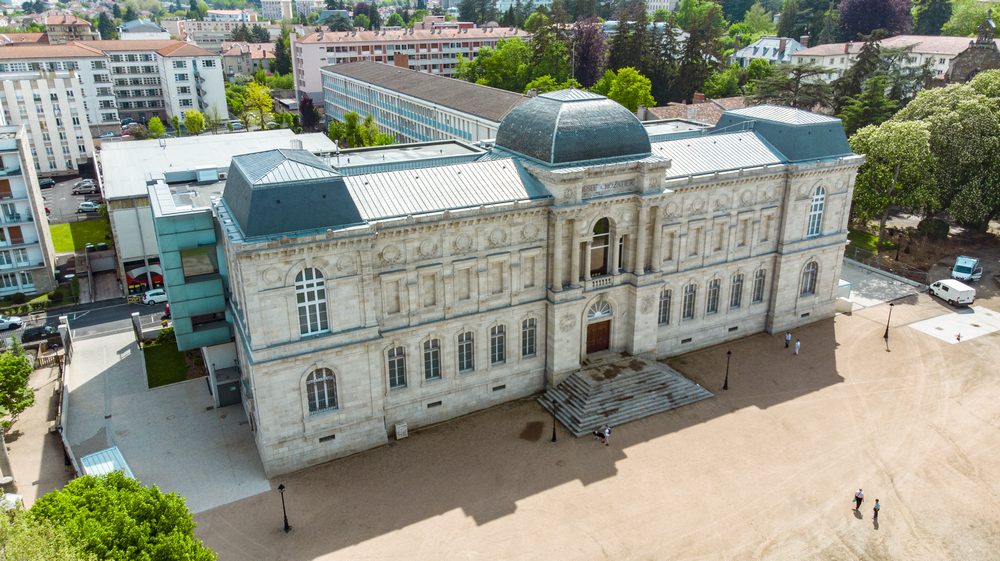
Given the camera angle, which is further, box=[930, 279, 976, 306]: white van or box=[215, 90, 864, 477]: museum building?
box=[930, 279, 976, 306]: white van

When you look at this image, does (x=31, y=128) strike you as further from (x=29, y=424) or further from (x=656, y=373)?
(x=656, y=373)

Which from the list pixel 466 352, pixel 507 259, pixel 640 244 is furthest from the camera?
pixel 640 244

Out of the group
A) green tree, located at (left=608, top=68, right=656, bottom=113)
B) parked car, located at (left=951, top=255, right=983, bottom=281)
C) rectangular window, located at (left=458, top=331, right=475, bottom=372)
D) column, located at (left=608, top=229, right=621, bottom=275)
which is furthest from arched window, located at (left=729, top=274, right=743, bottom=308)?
green tree, located at (left=608, top=68, right=656, bottom=113)

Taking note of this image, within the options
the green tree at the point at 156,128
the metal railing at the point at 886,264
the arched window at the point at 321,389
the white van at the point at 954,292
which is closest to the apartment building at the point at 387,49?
the green tree at the point at 156,128

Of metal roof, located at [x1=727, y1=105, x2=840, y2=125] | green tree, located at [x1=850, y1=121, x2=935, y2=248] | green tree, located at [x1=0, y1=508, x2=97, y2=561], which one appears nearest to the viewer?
green tree, located at [x1=0, y1=508, x2=97, y2=561]

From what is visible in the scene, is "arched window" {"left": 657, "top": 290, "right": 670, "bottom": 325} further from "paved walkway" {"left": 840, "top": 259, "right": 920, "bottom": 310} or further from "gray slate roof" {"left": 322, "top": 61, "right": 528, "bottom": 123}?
"gray slate roof" {"left": 322, "top": 61, "right": 528, "bottom": 123}

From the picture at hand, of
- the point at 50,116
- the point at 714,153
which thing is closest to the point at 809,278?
the point at 714,153

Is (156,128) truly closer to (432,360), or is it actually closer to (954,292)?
(432,360)
